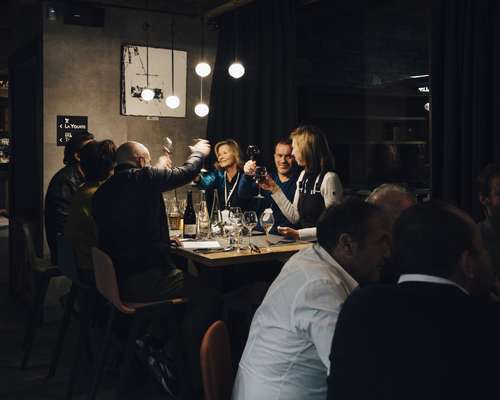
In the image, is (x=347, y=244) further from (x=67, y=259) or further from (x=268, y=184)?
(x=268, y=184)

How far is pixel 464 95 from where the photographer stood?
137 inches

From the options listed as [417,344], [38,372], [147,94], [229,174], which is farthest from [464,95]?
[38,372]

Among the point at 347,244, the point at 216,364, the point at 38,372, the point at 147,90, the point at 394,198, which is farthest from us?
the point at 147,90

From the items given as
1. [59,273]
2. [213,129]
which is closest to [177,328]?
[59,273]

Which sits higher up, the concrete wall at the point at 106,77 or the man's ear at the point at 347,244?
the concrete wall at the point at 106,77

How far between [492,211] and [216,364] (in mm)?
1606

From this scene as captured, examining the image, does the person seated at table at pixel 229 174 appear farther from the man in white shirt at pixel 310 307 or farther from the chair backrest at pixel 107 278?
the man in white shirt at pixel 310 307

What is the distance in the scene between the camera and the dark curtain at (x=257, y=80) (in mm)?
5320

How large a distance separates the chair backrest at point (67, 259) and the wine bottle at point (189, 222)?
2.76 feet

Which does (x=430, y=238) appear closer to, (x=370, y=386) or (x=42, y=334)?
(x=370, y=386)

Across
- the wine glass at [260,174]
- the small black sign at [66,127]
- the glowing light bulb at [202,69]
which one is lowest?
the wine glass at [260,174]

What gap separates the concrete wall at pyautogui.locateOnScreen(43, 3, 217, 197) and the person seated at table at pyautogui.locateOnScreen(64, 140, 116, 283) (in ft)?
5.43

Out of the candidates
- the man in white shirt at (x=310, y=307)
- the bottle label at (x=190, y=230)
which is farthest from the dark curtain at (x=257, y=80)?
the man in white shirt at (x=310, y=307)

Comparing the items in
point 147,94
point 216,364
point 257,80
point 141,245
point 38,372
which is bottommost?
point 38,372
